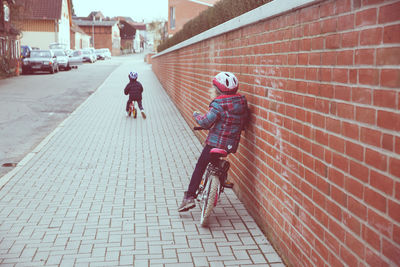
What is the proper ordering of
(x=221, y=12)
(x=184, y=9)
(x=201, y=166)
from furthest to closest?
1. (x=184, y=9)
2. (x=221, y=12)
3. (x=201, y=166)

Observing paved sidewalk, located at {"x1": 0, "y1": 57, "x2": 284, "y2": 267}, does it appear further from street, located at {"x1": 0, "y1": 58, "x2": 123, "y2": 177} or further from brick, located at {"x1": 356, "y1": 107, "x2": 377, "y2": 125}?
brick, located at {"x1": 356, "y1": 107, "x2": 377, "y2": 125}

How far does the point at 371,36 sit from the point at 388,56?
234mm

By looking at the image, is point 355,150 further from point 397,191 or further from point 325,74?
point 325,74

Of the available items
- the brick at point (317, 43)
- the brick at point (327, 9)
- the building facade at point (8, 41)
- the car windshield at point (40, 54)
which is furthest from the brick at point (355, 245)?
the car windshield at point (40, 54)

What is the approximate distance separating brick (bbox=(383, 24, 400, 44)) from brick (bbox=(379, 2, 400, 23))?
4 centimetres

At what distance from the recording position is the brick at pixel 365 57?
8.05ft

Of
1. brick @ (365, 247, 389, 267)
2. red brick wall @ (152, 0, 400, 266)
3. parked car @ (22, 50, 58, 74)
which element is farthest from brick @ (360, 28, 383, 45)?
parked car @ (22, 50, 58, 74)

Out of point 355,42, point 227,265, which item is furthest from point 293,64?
point 227,265

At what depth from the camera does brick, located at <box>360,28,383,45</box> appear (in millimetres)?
2377

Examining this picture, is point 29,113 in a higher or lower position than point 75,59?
lower

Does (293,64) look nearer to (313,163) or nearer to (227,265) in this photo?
(313,163)

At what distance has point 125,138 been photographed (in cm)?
1032

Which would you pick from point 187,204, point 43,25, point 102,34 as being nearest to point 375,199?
point 187,204

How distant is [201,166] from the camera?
5086mm
